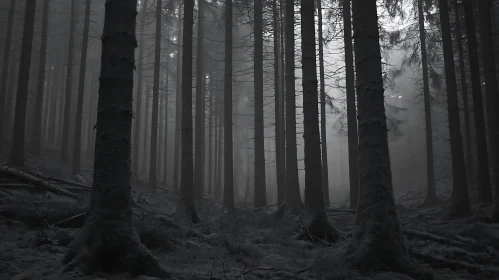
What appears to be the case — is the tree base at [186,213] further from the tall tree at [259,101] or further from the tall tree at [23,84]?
the tall tree at [23,84]

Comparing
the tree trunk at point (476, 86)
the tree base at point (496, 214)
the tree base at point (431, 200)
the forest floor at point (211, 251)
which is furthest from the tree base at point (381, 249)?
the tree base at point (431, 200)

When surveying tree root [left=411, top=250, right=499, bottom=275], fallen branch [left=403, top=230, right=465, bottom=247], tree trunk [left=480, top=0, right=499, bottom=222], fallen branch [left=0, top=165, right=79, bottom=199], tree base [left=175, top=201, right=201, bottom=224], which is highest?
tree trunk [left=480, top=0, right=499, bottom=222]

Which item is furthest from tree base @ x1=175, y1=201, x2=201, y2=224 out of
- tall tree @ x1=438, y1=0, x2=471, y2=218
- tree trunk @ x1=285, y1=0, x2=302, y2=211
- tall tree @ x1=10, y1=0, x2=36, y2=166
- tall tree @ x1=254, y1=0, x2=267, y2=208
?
tall tree @ x1=438, y1=0, x2=471, y2=218

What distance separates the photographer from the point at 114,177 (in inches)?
155

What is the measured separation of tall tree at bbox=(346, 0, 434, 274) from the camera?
4.64 m

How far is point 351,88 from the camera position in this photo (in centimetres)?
1207

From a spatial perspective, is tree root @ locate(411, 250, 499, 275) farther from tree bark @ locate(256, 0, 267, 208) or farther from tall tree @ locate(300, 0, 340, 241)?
tree bark @ locate(256, 0, 267, 208)

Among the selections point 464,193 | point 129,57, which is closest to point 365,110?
point 129,57

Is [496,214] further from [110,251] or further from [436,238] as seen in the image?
[110,251]

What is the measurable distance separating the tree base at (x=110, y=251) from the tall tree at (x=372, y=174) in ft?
9.13

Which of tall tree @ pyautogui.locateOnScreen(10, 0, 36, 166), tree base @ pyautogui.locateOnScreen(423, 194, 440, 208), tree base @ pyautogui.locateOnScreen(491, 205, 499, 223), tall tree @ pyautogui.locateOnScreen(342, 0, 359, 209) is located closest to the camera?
tree base @ pyautogui.locateOnScreen(491, 205, 499, 223)

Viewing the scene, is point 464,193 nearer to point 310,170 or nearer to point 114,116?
point 310,170

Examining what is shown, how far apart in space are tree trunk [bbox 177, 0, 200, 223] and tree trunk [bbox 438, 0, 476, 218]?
764cm

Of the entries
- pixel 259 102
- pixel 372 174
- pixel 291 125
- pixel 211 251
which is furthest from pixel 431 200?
pixel 211 251
